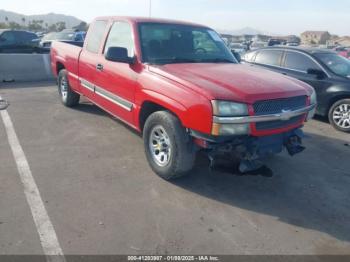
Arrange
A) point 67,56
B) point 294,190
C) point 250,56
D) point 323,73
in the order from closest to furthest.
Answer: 1. point 294,190
2. point 67,56
3. point 323,73
4. point 250,56

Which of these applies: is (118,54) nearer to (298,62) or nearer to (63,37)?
(298,62)

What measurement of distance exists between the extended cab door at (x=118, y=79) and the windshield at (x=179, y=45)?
248 millimetres

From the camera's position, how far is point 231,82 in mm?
3750

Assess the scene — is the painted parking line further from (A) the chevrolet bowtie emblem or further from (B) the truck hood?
(A) the chevrolet bowtie emblem

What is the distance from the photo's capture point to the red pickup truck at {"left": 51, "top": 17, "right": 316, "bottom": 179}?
3.50 meters

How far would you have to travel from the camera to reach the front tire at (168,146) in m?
3.84

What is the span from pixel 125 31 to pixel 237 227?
10.5 feet

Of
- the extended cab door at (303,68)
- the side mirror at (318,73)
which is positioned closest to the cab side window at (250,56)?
the extended cab door at (303,68)

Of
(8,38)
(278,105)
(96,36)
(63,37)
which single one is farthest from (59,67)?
(63,37)

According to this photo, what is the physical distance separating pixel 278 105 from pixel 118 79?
7.50 ft

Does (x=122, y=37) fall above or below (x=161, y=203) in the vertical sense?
above

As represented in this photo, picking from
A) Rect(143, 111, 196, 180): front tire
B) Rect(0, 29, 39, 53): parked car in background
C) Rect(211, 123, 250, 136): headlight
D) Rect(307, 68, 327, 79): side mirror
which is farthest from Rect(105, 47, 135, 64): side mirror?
Rect(0, 29, 39, 53): parked car in background

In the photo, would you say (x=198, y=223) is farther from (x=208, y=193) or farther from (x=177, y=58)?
(x=177, y=58)

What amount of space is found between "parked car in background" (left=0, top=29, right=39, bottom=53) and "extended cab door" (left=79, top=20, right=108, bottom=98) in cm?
1004
